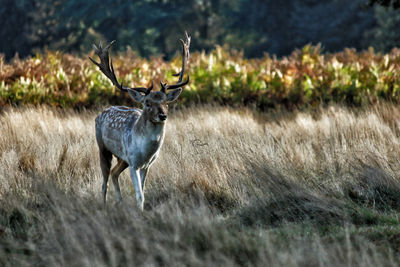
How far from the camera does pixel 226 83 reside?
12828 millimetres

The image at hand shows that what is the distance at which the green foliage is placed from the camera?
483 inches

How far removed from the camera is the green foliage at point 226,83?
40.3 ft

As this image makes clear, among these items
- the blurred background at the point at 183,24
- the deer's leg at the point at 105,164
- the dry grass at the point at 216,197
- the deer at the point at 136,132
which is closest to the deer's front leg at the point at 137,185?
the deer at the point at 136,132

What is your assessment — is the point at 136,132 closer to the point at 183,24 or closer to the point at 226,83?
the point at 226,83

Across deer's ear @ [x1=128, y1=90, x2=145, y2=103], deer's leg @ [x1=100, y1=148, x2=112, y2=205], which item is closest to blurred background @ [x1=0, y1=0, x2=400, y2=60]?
deer's leg @ [x1=100, y1=148, x2=112, y2=205]

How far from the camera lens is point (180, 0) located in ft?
139

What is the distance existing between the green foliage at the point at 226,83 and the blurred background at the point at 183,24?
24541 millimetres

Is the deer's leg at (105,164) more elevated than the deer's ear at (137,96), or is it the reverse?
the deer's ear at (137,96)

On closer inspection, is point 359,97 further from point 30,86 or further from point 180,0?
point 180,0

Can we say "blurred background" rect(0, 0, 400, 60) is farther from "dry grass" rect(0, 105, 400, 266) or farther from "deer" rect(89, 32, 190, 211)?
"deer" rect(89, 32, 190, 211)

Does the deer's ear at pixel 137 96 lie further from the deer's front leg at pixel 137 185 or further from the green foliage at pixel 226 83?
the green foliage at pixel 226 83

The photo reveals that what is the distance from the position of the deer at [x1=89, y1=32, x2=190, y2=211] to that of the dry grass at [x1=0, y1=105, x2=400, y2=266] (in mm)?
366

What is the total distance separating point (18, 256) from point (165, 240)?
118cm

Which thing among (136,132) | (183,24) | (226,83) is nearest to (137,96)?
(136,132)
